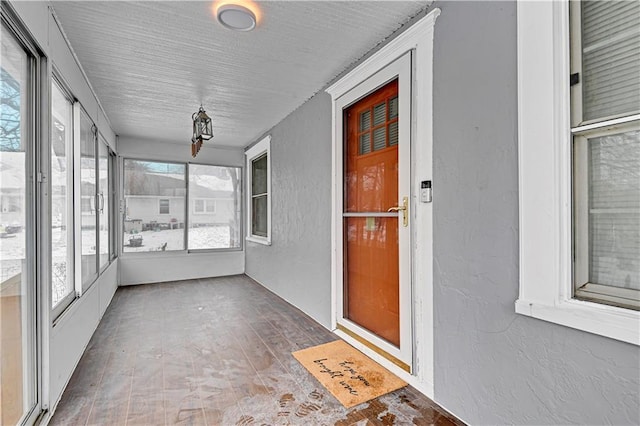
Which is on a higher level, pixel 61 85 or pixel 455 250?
pixel 61 85

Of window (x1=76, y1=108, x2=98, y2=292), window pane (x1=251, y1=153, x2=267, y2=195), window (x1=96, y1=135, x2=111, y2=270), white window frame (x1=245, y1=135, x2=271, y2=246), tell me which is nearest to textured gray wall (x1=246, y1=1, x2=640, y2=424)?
window (x1=76, y1=108, x2=98, y2=292)

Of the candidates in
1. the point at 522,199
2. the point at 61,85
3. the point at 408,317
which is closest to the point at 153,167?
the point at 61,85

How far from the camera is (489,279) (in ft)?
5.31

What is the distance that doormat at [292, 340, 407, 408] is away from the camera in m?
2.02

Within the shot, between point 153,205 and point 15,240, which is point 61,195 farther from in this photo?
point 153,205

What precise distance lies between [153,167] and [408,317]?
4876mm

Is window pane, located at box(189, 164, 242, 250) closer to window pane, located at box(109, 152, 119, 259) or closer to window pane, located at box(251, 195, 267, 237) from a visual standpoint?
window pane, located at box(251, 195, 267, 237)

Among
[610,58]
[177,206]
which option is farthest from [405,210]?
[177,206]

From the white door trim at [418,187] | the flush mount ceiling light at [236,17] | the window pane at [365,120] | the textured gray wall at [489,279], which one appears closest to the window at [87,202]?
the flush mount ceiling light at [236,17]

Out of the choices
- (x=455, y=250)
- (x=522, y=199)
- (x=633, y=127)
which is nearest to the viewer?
(x=633, y=127)

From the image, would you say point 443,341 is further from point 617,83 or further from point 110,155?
point 110,155

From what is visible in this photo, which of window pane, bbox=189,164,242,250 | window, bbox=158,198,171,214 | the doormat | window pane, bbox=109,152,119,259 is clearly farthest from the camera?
window pane, bbox=189,164,242,250

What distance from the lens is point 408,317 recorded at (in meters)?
2.13

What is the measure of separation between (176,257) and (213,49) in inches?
155
